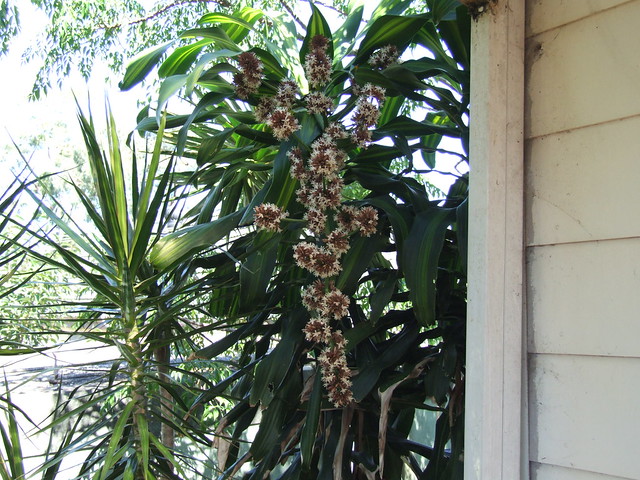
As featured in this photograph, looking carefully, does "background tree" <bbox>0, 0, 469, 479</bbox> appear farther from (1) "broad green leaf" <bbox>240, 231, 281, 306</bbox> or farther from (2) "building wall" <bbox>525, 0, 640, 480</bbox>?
(2) "building wall" <bbox>525, 0, 640, 480</bbox>

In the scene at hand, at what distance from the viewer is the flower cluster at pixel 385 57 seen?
4.54 feet

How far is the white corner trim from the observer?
3.19ft

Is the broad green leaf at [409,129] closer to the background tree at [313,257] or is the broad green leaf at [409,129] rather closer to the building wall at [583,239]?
the background tree at [313,257]

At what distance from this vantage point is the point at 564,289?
38.0 inches

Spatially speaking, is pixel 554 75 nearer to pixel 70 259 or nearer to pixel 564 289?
pixel 564 289

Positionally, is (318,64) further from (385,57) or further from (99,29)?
(99,29)

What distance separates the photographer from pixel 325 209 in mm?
1314

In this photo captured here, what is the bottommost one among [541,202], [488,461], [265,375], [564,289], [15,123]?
[488,461]

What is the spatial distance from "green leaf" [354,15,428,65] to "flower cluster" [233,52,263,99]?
233 mm

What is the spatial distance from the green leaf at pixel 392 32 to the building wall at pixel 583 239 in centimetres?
35

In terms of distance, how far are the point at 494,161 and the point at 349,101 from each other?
0.54 metres

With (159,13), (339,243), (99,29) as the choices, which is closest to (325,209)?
(339,243)

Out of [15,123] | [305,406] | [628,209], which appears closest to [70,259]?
[305,406]

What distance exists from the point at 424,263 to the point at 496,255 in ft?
0.73
